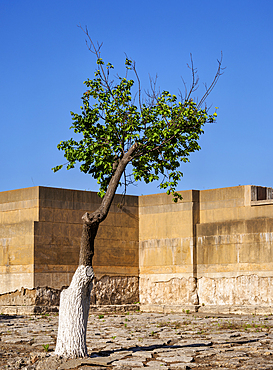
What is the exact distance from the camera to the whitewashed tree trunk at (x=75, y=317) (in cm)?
901

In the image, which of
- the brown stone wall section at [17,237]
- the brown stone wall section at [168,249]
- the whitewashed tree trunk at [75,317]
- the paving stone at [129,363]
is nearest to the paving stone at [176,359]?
the paving stone at [129,363]

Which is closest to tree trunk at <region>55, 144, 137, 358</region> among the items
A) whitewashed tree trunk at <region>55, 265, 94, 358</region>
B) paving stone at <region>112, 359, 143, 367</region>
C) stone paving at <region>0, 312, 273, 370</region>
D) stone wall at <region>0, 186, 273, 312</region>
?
whitewashed tree trunk at <region>55, 265, 94, 358</region>

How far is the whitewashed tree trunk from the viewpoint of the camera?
9.01 m

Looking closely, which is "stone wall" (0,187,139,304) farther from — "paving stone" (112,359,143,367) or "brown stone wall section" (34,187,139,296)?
"paving stone" (112,359,143,367)

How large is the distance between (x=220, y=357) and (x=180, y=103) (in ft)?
14.2

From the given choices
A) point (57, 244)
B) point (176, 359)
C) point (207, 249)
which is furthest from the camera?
point (207, 249)

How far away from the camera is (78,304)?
362 inches

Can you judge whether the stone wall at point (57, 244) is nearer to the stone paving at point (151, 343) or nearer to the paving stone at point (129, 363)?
the stone paving at point (151, 343)

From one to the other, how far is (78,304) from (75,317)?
21cm

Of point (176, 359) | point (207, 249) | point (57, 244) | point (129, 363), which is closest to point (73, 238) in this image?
point (57, 244)

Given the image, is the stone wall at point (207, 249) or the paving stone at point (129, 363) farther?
the stone wall at point (207, 249)

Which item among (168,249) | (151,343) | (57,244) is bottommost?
(151,343)

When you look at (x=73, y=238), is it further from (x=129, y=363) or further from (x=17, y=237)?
(x=129, y=363)

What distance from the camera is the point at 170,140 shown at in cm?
1020
